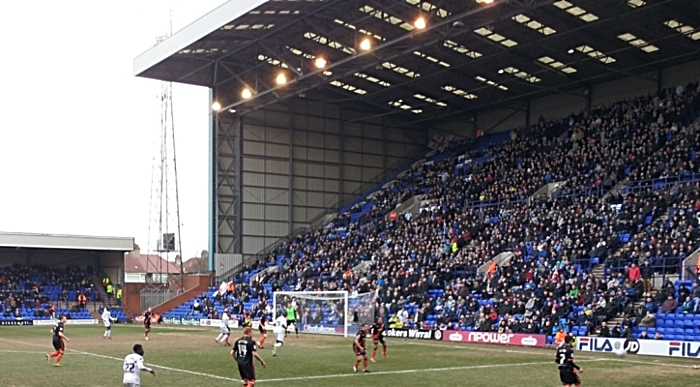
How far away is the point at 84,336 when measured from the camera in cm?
4412

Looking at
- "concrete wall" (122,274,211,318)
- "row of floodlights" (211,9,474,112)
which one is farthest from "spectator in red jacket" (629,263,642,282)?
"concrete wall" (122,274,211,318)

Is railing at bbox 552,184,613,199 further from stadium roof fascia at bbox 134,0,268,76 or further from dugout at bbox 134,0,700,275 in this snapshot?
stadium roof fascia at bbox 134,0,268,76

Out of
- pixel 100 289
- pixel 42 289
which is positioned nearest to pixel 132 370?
pixel 42 289

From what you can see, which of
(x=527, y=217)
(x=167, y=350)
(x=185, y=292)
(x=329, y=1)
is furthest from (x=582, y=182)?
(x=185, y=292)

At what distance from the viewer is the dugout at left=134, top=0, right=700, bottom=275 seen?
44719 mm

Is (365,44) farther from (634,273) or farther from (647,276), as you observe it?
(647,276)

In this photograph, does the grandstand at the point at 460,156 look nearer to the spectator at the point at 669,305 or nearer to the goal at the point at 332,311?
the spectator at the point at 669,305

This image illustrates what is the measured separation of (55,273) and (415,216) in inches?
1274

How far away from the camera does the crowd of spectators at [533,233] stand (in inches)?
1465

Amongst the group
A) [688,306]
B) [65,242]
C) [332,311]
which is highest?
[65,242]

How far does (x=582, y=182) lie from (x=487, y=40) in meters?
10.5

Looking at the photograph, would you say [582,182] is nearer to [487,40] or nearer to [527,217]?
[527,217]

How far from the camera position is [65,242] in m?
67.2

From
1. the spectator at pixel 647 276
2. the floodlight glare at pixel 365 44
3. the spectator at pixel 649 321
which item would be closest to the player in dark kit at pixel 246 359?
the spectator at pixel 649 321
